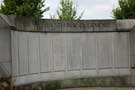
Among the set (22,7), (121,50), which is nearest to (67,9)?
(22,7)

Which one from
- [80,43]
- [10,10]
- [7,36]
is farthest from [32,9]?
[7,36]

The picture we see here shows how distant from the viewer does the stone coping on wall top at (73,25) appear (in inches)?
363

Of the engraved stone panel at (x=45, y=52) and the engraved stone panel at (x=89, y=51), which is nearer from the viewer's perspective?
the engraved stone panel at (x=45, y=52)

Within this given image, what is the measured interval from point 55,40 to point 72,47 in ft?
2.30

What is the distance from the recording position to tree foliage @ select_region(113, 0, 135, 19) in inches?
832

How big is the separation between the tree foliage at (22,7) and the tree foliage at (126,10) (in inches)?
238

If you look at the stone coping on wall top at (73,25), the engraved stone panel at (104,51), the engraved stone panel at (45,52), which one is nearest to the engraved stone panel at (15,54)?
the stone coping on wall top at (73,25)

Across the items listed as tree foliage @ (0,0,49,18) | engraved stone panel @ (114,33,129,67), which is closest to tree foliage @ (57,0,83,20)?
tree foliage @ (0,0,49,18)

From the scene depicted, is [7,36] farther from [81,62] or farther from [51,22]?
[81,62]

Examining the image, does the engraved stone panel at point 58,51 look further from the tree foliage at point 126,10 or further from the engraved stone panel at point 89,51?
the tree foliage at point 126,10

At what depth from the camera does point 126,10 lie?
21.5m

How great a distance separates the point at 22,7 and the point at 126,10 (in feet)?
25.2

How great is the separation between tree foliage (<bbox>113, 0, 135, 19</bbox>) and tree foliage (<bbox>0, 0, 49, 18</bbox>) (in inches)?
238

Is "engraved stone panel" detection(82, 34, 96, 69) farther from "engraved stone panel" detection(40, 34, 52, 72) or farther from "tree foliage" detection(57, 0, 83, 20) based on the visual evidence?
"tree foliage" detection(57, 0, 83, 20)
